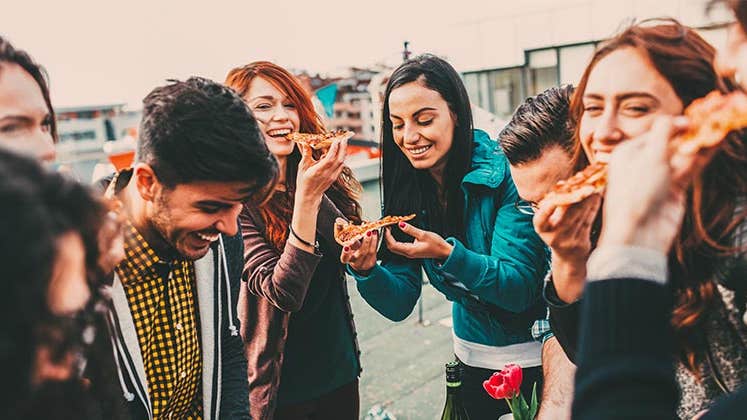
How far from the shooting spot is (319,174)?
7.23 feet

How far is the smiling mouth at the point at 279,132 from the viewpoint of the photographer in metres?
2.46

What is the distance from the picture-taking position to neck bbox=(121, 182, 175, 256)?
1.69 meters

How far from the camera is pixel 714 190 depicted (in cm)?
123

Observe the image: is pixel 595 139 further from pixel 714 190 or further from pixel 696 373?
pixel 696 373

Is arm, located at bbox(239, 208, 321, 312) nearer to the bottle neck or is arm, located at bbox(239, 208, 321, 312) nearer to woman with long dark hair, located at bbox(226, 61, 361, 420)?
woman with long dark hair, located at bbox(226, 61, 361, 420)

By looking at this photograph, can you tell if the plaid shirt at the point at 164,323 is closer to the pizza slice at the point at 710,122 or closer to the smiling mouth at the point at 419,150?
the smiling mouth at the point at 419,150

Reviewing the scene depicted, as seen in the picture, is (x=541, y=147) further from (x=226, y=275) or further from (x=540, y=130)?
(x=226, y=275)

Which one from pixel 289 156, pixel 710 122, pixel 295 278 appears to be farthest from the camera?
pixel 289 156

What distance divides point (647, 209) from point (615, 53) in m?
0.69

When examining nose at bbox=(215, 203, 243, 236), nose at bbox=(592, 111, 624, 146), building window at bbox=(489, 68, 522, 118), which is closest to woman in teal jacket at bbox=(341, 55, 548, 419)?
nose at bbox=(215, 203, 243, 236)

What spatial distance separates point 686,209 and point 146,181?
4.98 feet

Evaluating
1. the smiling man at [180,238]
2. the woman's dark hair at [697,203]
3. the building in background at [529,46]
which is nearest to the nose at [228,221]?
the smiling man at [180,238]

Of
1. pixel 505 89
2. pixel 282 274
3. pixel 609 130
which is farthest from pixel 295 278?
pixel 505 89

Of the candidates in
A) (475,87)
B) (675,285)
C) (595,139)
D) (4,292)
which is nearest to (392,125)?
(595,139)
